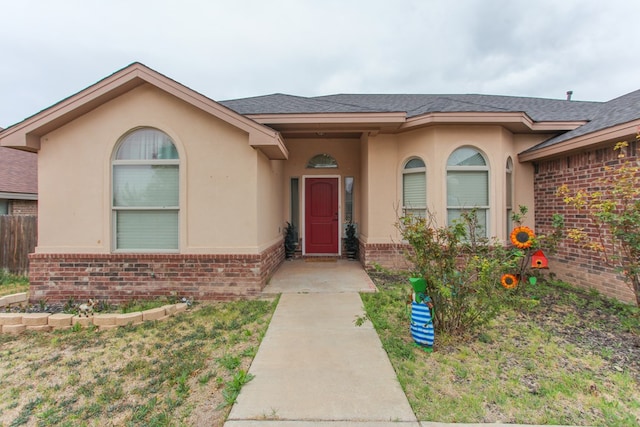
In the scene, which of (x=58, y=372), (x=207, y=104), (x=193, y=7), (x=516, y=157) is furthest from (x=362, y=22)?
(x=58, y=372)

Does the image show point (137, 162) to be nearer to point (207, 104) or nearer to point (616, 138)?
point (207, 104)

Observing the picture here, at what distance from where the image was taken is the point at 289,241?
8234mm

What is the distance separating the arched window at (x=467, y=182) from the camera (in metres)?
6.21

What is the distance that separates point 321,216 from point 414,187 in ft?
9.12

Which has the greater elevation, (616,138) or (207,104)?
(207,104)

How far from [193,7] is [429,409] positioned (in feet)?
42.5

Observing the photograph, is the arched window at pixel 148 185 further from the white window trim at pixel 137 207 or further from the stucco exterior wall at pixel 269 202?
the stucco exterior wall at pixel 269 202

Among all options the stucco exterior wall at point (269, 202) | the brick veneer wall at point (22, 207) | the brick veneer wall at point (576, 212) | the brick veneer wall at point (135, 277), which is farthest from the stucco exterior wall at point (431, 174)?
the brick veneer wall at point (22, 207)

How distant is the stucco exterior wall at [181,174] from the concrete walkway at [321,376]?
176 cm

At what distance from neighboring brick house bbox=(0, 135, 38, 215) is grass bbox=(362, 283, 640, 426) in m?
11.7

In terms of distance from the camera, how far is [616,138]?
182 inches

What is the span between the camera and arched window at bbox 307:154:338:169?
27.3 ft

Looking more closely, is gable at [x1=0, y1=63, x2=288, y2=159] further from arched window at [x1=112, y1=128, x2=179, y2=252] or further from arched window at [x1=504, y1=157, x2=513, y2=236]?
arched window at [x1=504, y1=157, x2=513, y2=236]

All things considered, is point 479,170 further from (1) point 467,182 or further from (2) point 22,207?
(2) point 22,207
